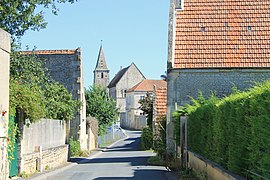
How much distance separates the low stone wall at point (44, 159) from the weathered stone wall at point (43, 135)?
0.25 metres

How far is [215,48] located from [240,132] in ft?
46.8

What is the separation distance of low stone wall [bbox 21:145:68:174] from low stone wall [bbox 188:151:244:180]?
5747 mm

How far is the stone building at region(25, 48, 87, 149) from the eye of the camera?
114ft

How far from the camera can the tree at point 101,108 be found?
49675 mm

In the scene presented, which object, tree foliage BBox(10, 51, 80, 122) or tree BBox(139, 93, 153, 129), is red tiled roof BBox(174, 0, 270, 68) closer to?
tree foliage BBox(10, 51, 80, 122)

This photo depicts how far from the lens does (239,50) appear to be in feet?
79.2

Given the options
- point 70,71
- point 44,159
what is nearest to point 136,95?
point 70,71

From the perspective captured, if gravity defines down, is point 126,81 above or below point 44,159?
above

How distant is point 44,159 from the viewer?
2131 centimetres

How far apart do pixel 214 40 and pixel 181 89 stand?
2.97 meters

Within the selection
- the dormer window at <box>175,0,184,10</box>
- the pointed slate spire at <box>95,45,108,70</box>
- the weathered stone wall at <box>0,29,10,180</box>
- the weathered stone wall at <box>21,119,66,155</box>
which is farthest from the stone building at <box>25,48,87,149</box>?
the pointed slate spire at <box>95,45,108,70</box>

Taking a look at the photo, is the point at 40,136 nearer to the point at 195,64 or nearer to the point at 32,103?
the point at 32,103

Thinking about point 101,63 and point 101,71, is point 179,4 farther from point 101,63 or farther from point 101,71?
point 101,63

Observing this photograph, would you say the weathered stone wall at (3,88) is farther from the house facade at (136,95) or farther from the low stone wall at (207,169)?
the house facade at (136,95)
